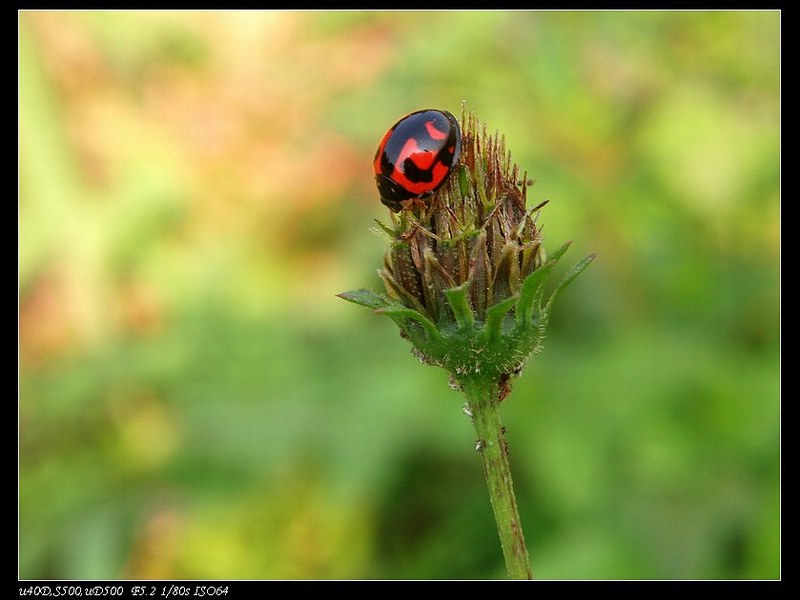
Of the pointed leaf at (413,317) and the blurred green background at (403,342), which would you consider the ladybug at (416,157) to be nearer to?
the pointed leaf at (413,317)

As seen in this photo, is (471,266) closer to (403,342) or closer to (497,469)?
(497,469)

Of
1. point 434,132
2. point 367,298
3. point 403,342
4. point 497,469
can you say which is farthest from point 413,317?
point 403,342

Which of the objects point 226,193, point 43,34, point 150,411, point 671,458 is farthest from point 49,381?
point 671,458

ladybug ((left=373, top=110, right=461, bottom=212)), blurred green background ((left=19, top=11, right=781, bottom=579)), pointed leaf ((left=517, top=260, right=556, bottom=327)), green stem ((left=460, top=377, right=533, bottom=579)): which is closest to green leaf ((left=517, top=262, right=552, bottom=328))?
pointed leaf ((left=517, top=260, right=556, bottom=327))

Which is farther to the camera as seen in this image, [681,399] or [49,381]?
[49,381]

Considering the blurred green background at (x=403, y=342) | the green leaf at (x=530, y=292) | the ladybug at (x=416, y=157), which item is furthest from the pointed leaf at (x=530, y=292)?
the blurred green background at (x=403, y=342)

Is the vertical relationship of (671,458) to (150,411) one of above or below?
below
